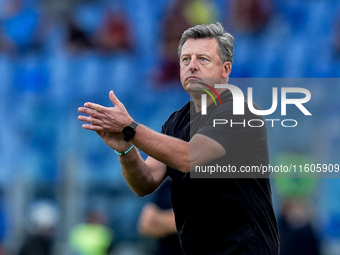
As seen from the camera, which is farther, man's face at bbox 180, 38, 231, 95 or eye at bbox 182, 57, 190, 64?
eye at bbox 182, 57, 190, 64

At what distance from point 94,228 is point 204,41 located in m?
6.07

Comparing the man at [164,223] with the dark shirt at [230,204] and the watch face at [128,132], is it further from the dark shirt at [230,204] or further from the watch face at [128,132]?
the watch face at [128,132]

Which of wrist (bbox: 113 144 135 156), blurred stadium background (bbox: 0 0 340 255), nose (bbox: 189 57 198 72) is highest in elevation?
blurred stadium background (bbox: 0 0 340 255)

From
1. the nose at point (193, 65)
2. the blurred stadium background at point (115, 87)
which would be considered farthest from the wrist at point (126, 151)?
the blurred stadium background at point (115, 87)

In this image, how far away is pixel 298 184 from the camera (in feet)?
29.5

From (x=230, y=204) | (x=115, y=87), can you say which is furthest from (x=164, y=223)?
(x=115, y=87)

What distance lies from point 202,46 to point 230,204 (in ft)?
3.61

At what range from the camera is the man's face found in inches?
144

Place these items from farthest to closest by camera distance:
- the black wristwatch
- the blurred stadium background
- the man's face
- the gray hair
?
1. the blurred stadium background
2. the gray hair
3. the man's face
4. the black wristwatch

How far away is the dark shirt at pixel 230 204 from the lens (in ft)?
11.1

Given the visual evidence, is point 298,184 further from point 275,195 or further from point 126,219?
point 126,219

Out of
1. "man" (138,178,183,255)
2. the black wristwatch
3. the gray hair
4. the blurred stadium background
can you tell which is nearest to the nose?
the gray hair

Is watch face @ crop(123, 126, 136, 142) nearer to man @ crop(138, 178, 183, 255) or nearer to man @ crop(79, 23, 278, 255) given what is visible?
man @ crop(79, 23, 278, 255)

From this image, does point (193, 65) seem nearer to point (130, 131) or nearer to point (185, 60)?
point (185, 60)
